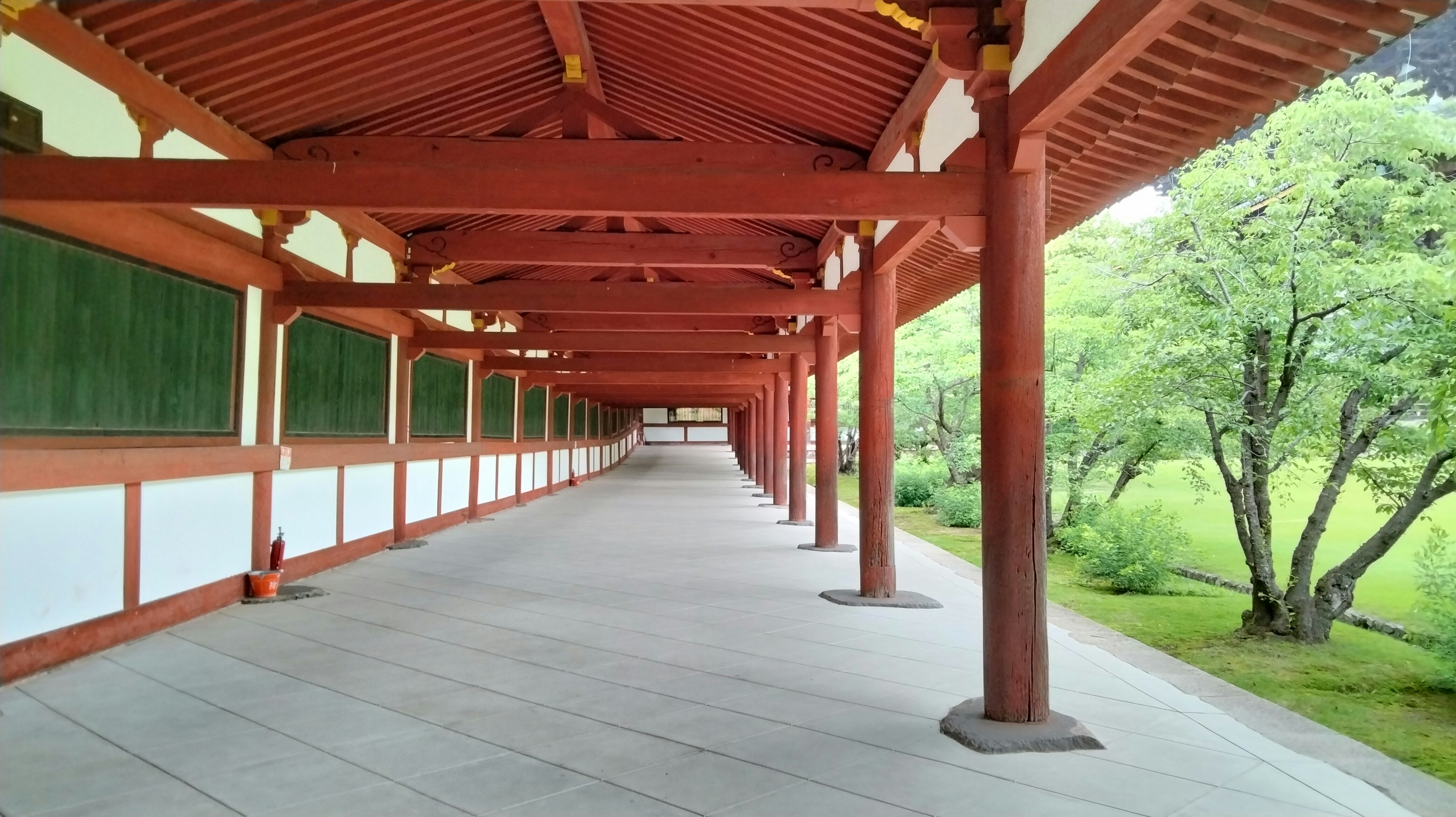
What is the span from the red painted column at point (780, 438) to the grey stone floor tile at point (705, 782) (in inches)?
466

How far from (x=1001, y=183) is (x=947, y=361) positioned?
41.0ft

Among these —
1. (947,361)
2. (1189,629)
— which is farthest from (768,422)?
(1189,629)

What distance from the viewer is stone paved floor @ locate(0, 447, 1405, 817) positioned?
9.75 ft

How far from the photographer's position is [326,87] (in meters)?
5.48

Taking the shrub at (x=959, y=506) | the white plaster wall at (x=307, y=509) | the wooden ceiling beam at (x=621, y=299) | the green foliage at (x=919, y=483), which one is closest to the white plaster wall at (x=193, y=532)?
the white plaster wall at (x=307, y=509)

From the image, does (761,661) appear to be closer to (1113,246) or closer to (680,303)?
(680,303)

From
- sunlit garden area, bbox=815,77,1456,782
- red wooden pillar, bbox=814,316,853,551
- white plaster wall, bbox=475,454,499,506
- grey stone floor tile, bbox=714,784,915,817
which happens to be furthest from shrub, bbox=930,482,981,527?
grey stone floor tile, bbox=714,784,915,817

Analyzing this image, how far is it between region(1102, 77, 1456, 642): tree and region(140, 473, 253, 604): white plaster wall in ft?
25.4

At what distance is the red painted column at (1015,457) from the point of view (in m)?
3.69

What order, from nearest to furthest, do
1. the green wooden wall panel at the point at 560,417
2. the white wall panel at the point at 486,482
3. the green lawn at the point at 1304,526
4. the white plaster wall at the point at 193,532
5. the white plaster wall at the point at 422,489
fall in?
the white plaster wall at the point at 193,532, the white plaster wall at the point at 422,489, the green lawn at the point at 1304,526, the white wall panel at the point at 486,482, the green wooden wall panel at the point at 560,417

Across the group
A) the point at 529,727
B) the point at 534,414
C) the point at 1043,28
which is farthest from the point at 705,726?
the point at 534,414

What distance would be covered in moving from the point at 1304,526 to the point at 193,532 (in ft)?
45.2

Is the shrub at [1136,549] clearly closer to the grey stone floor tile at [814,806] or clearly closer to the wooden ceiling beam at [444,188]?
the wooden ceiling beam at [444,188]

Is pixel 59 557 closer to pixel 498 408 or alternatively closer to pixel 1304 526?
pixel 498 408
